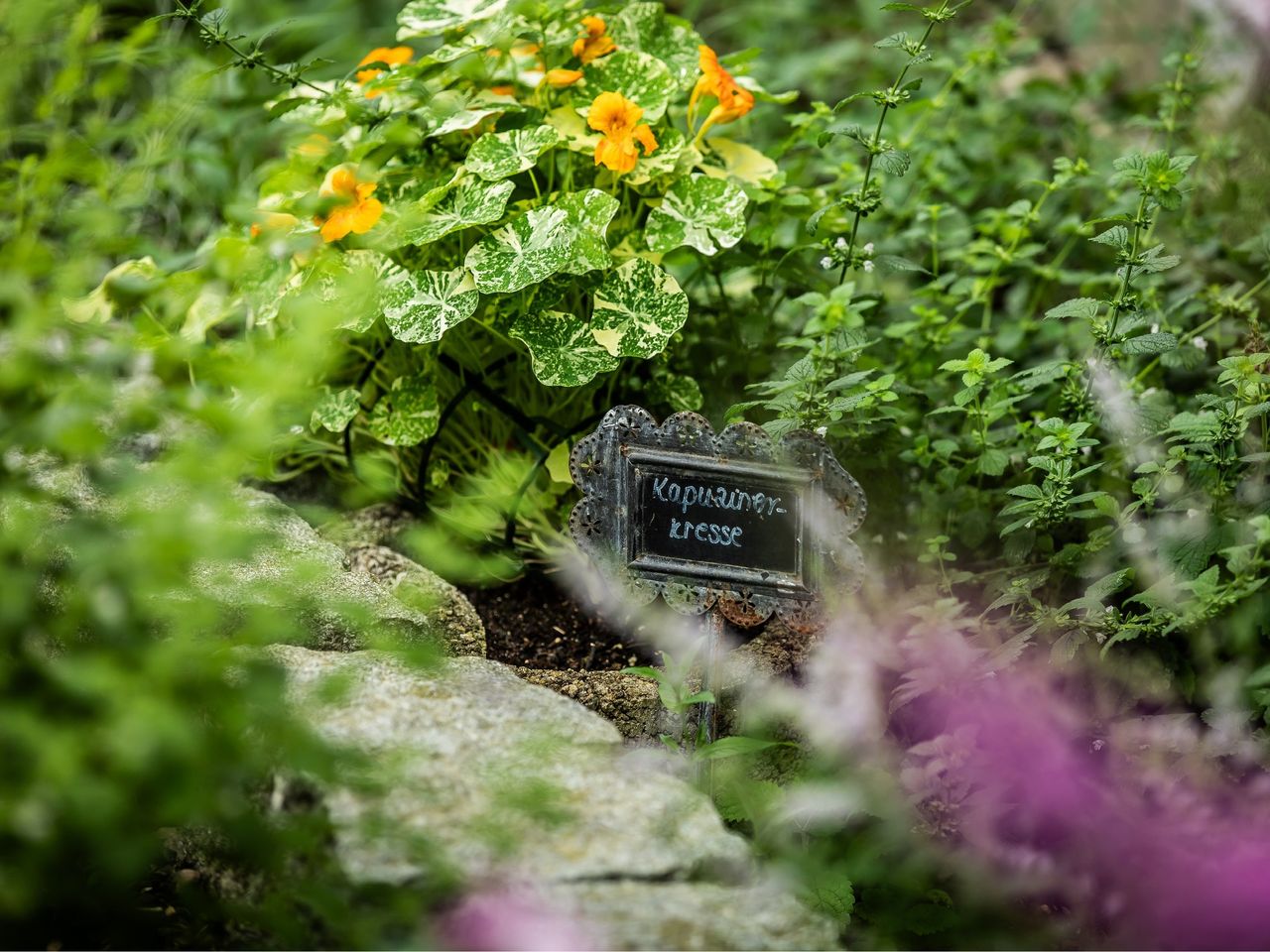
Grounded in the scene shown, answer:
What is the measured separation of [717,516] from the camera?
118cm

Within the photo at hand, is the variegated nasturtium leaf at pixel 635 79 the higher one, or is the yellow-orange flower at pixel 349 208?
the variegated nasturtium leaf at pixel 635 79

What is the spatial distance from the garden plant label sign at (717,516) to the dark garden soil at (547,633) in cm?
19

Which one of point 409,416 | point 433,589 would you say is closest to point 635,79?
point 409,416

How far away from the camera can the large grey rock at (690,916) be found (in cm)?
81

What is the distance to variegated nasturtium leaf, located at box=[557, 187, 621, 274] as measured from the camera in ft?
4.16

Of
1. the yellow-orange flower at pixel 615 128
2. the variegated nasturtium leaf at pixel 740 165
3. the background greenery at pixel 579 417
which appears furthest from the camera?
the variegated nasturtium leaf at pixel 740 165

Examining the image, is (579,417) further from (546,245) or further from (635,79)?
(635,79)

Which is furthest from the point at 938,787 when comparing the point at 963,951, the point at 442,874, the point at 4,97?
the point at 4,97

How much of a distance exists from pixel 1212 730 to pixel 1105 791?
20 cm

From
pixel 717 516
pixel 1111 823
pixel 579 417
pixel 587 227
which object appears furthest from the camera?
pixel 579 417

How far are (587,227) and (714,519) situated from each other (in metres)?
0.37

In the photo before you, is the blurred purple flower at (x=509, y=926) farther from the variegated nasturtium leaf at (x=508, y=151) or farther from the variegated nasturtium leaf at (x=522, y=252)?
the variegated nasturtium leaf at (x=508, y=151)

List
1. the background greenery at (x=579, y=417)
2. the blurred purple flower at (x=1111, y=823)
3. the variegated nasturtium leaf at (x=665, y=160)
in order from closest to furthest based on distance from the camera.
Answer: the background greenery at (x=579, y=417) → the blurred purple flower at (x=1111, y=823) → the variegated nasturtium leaf at (x=665, y=160)

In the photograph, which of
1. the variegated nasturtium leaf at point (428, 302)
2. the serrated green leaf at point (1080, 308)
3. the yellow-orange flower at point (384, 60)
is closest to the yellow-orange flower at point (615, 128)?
the variegated nasturtium leaf at point (428, 302)
